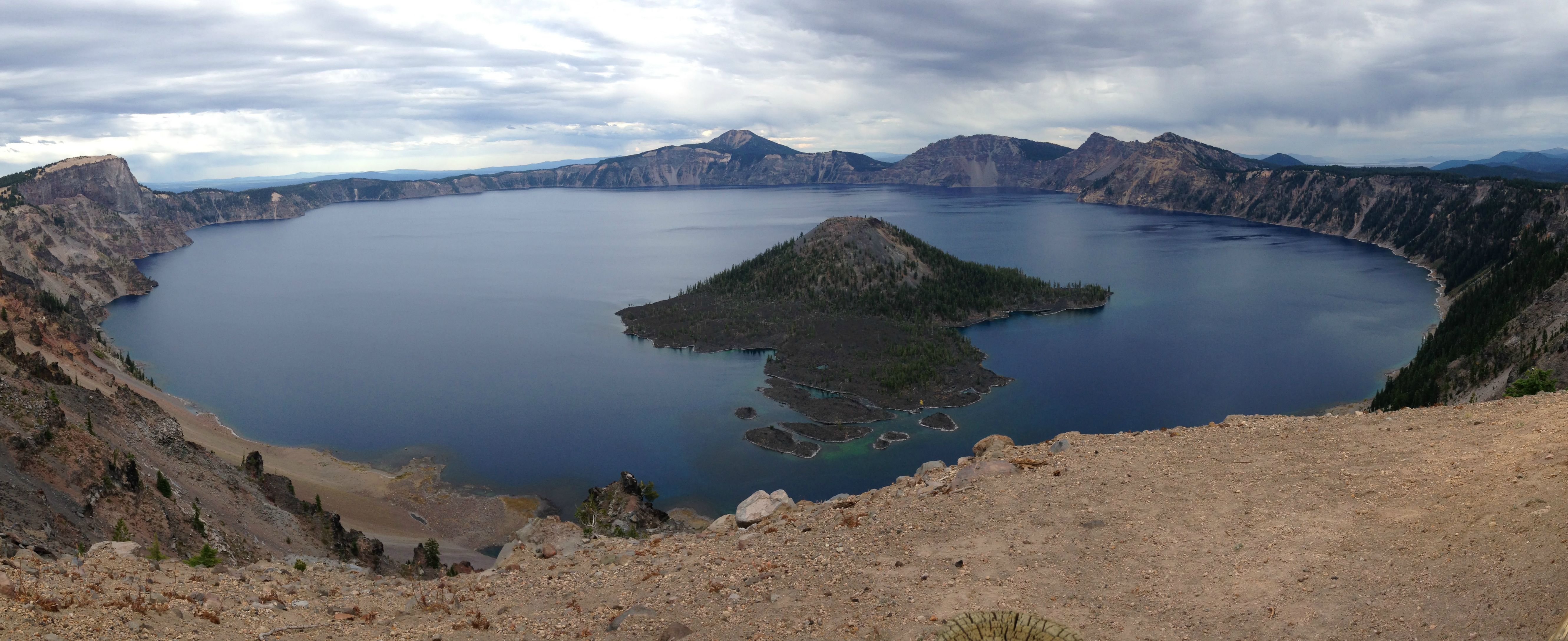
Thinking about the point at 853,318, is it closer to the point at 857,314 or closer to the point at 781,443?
the point at 857,314

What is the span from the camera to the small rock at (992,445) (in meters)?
25.2

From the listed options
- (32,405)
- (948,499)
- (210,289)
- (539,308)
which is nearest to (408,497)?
(32,405)

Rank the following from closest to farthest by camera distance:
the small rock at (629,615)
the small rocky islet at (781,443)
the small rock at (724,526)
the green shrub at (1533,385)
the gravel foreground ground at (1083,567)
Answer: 1. the gravel foreground ground at (1083,567)
2. the small rock at (629,615)
3. the small rock at (724,526)
4. the green shrub at (1533,385)
5. the small rocky islet at (781,443)

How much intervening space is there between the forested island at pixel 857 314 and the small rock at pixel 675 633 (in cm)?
6040

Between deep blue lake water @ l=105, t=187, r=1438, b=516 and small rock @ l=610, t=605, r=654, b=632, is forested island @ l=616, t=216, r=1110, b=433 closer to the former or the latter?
deep blue lake water @ l=105, t=187, r=1438, b=516

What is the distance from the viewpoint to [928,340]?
9869 cm

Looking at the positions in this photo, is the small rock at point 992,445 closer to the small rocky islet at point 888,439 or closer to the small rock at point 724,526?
the small rock at point 724,526

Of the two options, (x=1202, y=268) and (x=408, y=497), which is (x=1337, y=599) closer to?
(x=408, y=497)

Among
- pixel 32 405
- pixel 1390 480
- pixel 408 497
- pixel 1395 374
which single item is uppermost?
pixel 1390 480

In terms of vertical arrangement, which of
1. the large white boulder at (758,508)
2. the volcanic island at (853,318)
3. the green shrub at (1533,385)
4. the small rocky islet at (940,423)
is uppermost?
the green shrub at (1533,385)

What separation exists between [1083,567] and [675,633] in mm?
8272

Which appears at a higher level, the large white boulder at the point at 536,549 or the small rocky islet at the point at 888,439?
the large white boulder at the point at 536,549

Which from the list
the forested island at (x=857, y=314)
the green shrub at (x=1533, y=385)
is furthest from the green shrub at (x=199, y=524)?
the green shrub at (x=1533, y=385)

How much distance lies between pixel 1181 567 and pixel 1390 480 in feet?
19.6
